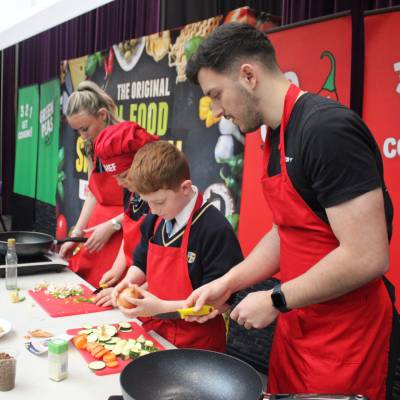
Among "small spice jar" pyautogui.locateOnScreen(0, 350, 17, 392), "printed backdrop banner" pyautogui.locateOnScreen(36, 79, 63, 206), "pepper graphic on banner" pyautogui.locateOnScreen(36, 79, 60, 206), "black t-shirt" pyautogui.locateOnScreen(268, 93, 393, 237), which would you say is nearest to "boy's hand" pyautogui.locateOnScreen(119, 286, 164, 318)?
"small spice jar" pyautogui.locateOnScreen(0, 350, 17, 392)

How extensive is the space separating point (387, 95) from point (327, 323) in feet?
4.31

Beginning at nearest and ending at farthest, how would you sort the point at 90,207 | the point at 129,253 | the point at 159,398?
1. the point at 159,398
2. the point at 129,253
3. the point at 90,207

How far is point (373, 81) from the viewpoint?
91.7 inches

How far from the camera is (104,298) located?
1.96 metres

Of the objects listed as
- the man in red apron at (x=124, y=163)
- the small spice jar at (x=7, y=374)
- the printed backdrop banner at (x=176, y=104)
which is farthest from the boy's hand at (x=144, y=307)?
the printed backdrop banner at (x=176, y=104)

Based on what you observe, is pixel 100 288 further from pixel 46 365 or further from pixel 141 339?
pixel 46 365

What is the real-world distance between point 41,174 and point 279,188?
18.9ft

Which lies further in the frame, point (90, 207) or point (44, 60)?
point (44, 60)

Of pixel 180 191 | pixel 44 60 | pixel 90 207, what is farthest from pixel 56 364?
pixel 44 60

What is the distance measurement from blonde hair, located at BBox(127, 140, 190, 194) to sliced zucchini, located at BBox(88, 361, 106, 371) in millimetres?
611

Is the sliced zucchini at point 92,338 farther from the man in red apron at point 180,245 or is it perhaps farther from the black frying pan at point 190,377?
the black frying pan at point 190,377

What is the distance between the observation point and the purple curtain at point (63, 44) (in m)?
4.86

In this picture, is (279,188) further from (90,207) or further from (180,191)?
(90,207)

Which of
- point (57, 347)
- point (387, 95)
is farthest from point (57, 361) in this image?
point (387, 95)
